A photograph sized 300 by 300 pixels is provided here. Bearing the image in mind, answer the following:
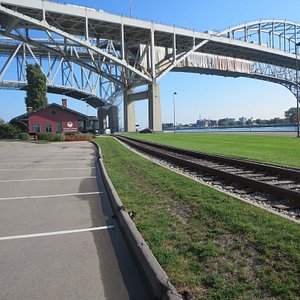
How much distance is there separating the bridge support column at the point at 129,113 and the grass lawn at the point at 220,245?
249 feet

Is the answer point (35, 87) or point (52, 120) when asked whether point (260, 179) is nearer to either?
point (52, 120)

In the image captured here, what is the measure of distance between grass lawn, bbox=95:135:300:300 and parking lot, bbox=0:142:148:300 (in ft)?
1.78

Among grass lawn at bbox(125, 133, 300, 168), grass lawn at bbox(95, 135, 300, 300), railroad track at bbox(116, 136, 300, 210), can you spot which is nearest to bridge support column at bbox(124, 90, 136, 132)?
grass lawn at bbox(125, 133, 300, 168)

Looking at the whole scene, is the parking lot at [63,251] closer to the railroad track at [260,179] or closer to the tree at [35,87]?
the railroad track at [260,179]

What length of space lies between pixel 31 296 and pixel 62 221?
130 inches

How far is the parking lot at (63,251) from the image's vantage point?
171 inches

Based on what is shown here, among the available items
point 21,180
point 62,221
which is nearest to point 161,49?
point 21,180

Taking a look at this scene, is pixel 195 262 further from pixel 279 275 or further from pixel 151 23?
pixel 151 23

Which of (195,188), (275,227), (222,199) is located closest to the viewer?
(275,227)

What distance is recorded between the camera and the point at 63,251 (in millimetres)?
5617

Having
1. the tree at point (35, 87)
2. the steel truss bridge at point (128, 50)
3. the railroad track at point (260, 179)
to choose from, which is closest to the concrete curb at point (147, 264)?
the railroad track at point (260, 179)

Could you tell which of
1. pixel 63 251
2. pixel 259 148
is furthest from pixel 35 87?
pixel 63 251

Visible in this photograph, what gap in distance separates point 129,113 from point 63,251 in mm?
80105

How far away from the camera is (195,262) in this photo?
15.4ft
